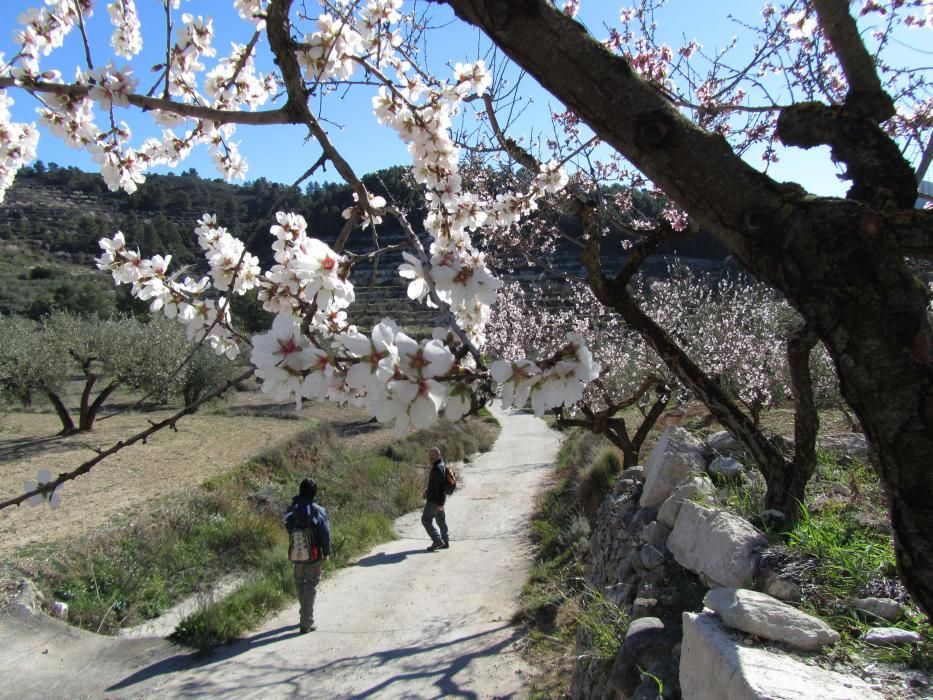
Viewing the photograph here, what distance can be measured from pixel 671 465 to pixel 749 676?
3080mm

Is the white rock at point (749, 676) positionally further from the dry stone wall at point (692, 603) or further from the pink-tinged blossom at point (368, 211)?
the pink-tinged blossom at point (368, 211)

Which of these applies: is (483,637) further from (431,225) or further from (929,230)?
(929,230)

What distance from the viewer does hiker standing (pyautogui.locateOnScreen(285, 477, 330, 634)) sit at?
6.48 meters

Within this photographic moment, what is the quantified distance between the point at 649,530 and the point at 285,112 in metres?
4.13

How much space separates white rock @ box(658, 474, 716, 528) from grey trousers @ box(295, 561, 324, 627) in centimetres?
373

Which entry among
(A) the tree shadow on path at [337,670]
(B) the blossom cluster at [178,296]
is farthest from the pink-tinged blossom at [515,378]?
(A) the tree shadow on path at [337,670]

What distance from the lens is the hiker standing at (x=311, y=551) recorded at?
648cm

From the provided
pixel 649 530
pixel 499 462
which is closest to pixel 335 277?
pixel 649 530

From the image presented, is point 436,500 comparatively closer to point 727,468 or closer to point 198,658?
point 198,658

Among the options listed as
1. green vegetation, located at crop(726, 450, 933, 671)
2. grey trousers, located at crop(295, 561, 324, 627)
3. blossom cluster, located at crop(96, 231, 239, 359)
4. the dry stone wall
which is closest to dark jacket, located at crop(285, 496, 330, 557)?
grey trousers, located at crop(295, 561, 324, 627)

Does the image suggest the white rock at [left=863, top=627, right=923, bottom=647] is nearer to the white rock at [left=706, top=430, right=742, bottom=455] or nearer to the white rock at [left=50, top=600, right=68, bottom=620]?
the white rock at [left=706, top=430, right=742, bottom=455]

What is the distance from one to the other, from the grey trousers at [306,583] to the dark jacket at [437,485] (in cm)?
331

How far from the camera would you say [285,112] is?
2.00 m

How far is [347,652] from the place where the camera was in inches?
243
